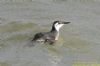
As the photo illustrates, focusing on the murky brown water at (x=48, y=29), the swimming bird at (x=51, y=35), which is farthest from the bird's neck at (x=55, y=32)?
the murky brown water at (x=48, y=29)

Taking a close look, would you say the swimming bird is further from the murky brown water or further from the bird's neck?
the murky brown water

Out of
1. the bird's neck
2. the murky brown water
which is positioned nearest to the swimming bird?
the bird's neck

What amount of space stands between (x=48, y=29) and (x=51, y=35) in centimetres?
122

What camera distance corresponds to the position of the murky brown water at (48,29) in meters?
15.8

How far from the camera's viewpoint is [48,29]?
64.4ft

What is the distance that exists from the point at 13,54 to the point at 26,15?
5.44 m

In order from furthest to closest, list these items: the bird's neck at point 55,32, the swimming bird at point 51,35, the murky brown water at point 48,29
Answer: the bird's neck at point 55,32 < the swimming bird at point 51,35 < the murky brown water at point 48,29

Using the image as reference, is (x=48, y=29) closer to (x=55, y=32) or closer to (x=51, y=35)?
(x=55, y=32)

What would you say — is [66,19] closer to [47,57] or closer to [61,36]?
[61,36]

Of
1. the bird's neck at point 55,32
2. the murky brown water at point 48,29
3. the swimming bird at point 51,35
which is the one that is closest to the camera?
the murky brown water at point 48,29

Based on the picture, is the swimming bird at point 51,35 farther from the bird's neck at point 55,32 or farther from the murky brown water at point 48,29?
the murky brown water at point 48,29

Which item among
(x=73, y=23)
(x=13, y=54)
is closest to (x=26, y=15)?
(x=73, y=23)

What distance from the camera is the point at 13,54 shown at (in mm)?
15953

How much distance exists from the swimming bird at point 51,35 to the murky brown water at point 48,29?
283 mm
